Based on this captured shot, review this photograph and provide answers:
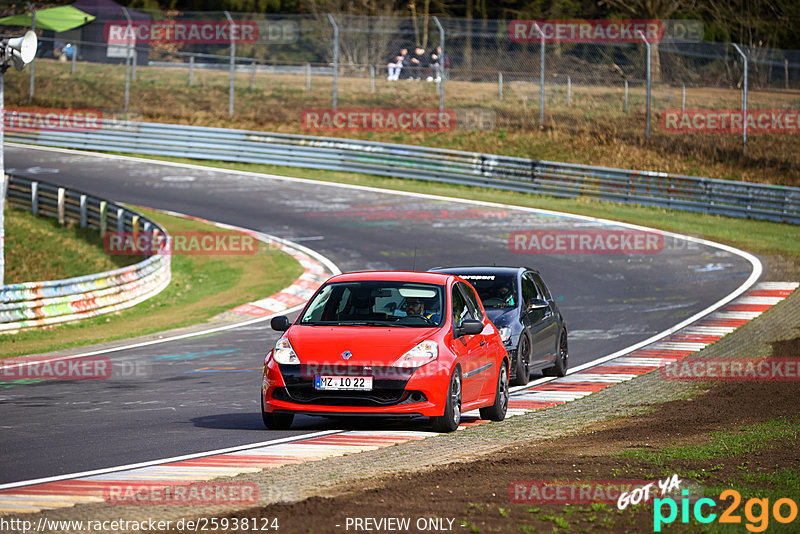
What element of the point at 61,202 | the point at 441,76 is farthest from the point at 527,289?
the point at 441,76

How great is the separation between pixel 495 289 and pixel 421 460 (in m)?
6.19

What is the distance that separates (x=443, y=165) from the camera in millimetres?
37062

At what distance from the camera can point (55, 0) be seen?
239ft

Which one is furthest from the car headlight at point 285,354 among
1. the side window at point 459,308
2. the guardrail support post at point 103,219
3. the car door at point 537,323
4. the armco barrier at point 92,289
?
the guardrail support post at point 103,219

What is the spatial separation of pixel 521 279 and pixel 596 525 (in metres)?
8.73

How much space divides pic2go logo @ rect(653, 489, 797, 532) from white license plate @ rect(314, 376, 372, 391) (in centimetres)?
359

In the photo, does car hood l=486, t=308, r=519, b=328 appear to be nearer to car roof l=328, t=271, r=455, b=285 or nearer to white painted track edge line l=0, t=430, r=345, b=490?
car roof l=328, t=271, r=455, b=285

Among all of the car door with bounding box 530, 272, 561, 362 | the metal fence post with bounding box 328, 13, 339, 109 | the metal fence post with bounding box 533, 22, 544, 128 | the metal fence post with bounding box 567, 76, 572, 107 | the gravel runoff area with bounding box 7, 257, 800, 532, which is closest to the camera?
the gravel runoff area with bounding box 7, 257, 800, 532

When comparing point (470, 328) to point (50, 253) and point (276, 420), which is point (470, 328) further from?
point (50, 253)

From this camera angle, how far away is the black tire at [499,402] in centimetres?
1103

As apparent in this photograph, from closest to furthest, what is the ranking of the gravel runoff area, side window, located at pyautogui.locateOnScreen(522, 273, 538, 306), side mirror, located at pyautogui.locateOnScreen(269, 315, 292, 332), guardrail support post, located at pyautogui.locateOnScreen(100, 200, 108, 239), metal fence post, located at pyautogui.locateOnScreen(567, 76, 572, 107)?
the gravel runoff area
side mirror, located at pyautogui.locateOnScreen(269, 315, 292, 332)
side window, located at pyautogui.locateOnScreen(522, 273, 538, 306)
guardrail support post, located at pyautogui.locateOnScreen(100, 200, 108, 239)
metal fence post, located at pyautogui.locateOnScreen(567, 76, 572, 107)

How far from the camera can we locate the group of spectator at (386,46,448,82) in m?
39.1

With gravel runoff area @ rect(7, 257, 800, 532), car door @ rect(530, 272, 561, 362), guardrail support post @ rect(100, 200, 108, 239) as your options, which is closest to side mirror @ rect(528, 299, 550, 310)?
car door @ rect(530, 272, 561, 362)

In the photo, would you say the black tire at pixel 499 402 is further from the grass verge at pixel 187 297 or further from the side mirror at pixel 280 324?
the grass verge at pixel 187 297
